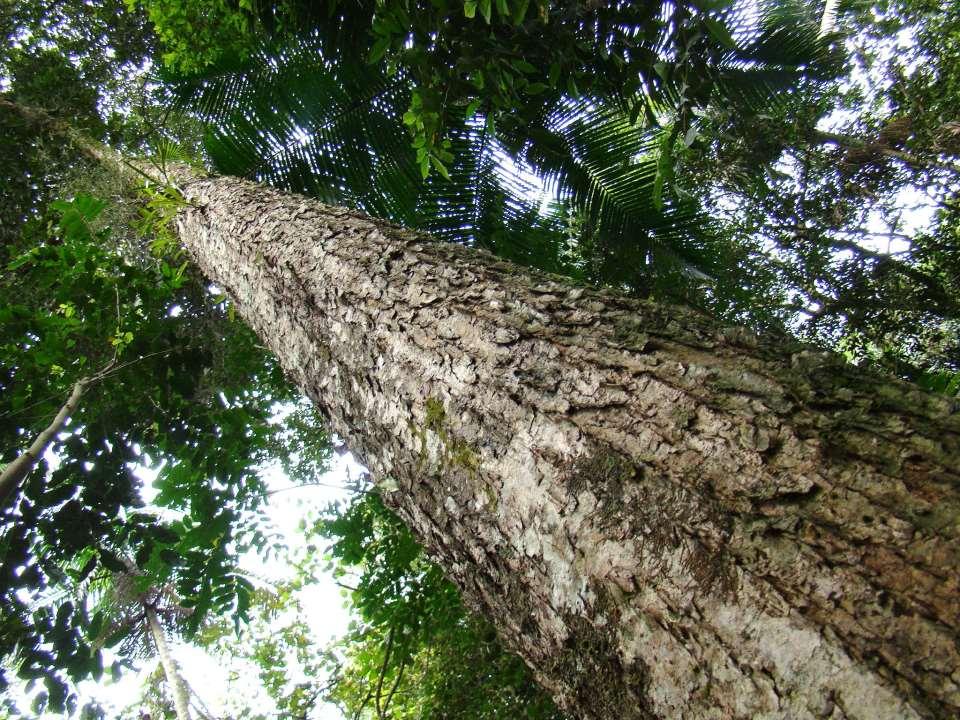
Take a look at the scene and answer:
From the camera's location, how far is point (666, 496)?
0.85m

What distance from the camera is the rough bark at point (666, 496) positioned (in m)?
0.66

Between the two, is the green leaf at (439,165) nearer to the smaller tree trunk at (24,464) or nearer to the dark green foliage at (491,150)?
the dark green foliage at (491,150)

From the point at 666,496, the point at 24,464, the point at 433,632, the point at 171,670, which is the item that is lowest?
the point at 666,496

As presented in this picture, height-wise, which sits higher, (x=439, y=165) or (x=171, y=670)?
(x=171, y=670)

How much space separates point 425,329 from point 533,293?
249 millimetres

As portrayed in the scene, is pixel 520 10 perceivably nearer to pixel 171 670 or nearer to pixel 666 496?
pixel 666 496

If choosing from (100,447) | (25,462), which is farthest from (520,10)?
(100,447)

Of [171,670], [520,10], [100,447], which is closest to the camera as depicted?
[520,10]

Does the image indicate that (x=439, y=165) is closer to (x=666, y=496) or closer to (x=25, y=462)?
(x=666, y=496)

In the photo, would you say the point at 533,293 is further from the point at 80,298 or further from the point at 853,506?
the point at 80,298

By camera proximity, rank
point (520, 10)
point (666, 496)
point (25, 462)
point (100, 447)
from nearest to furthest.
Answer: point (666, 496) → point (520, 10) → point (25, 462) → point (100, 447)

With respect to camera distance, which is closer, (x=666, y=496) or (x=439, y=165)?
(x=666, y=496)

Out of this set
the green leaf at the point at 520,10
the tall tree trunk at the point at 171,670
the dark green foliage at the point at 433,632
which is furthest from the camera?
the tall tree trunk at the point at 171,670

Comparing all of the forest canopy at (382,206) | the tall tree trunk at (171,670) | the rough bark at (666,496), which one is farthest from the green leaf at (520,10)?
the tall tree trunk at (171,670)
